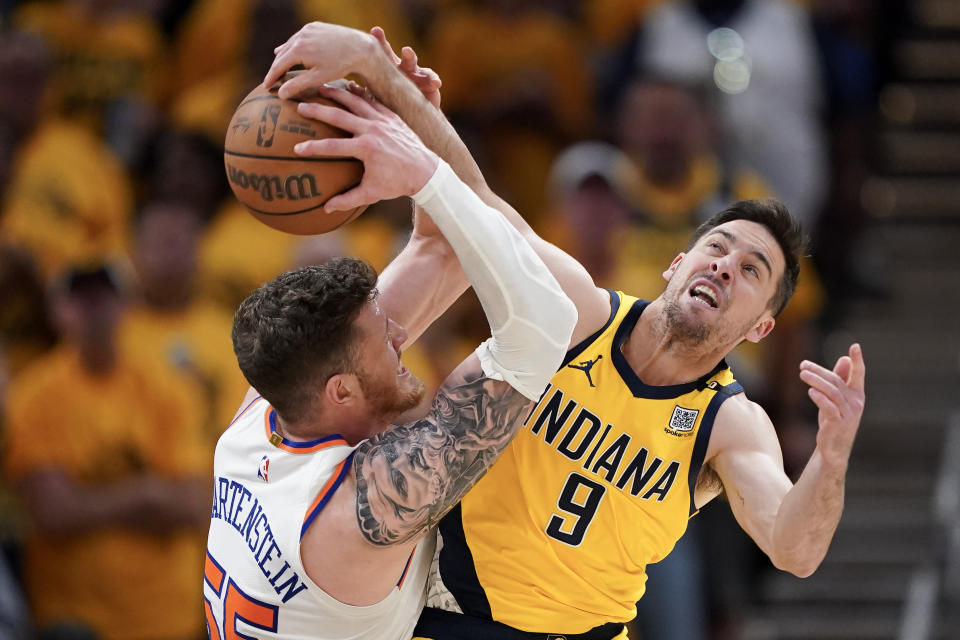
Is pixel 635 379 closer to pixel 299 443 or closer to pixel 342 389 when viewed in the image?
pixel 342 389

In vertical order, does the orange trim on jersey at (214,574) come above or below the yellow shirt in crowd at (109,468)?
above

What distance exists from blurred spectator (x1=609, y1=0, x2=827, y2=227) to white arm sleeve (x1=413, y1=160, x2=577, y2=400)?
4949 millimetres

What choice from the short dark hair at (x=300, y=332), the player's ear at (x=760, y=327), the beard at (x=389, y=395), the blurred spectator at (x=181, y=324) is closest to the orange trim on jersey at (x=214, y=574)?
the short dark hair at (x=300, y=332)

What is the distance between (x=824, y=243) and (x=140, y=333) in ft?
14.9

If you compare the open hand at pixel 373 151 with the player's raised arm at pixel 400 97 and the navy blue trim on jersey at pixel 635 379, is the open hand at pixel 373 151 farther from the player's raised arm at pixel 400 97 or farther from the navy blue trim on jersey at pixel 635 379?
the navy blue trim on jersey at pixel 635 379

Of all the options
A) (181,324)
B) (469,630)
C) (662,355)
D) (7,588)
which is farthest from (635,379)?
(181,324)

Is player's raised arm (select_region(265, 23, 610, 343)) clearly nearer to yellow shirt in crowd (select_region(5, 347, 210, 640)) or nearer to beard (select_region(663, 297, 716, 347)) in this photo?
beard (select_region(663, 297, 716, 347))

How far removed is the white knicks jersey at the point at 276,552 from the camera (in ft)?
13.0

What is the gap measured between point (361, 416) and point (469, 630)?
81cm

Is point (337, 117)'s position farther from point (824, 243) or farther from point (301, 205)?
point (824, 243)

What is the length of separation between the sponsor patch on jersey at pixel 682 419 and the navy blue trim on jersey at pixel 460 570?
74cm

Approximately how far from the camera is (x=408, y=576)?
4.23 m

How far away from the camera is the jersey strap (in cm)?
436

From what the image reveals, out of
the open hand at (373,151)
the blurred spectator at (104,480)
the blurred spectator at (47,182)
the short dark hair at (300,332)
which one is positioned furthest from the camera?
the blurred spectator at (47,182)
